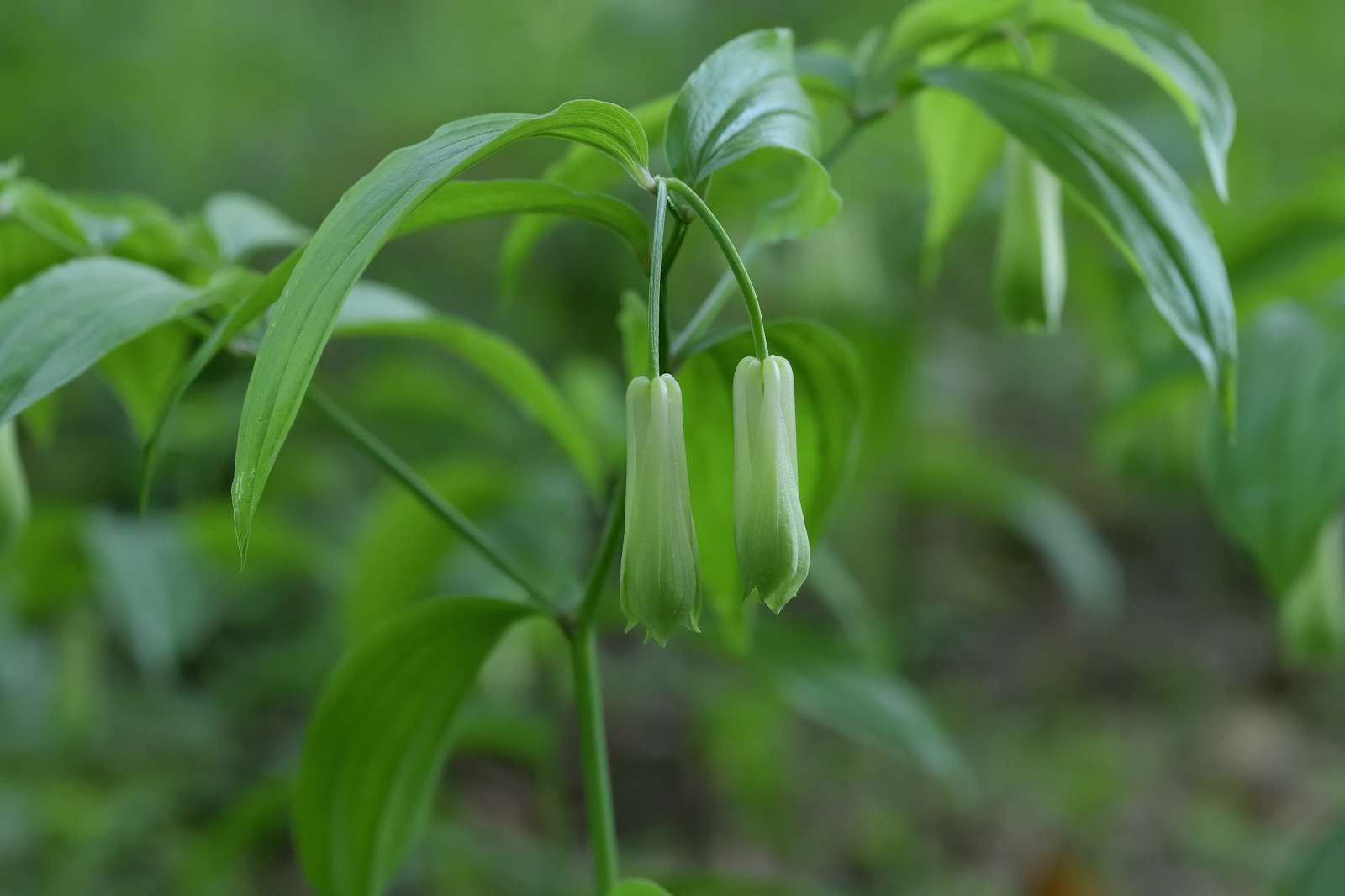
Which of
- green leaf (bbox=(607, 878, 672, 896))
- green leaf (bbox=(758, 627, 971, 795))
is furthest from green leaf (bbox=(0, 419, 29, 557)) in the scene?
green leaf (bbox=(758, 627, 971, 795))

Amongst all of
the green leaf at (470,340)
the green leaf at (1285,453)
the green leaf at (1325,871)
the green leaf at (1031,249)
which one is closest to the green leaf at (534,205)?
the green leaf at (470,340)

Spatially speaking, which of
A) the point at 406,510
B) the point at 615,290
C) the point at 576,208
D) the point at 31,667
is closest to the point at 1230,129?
the point at 576,208

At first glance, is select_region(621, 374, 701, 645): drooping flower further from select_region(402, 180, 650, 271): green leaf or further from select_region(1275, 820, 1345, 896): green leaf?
select_region(1275, 820, 1345, 896): green leaf

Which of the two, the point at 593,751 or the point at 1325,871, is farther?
the point at 1325,871

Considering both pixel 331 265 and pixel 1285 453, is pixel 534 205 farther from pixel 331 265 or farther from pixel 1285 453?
pixel 1285 453

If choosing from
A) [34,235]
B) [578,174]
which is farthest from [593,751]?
[34,235]

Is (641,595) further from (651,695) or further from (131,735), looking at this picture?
(651,695)
